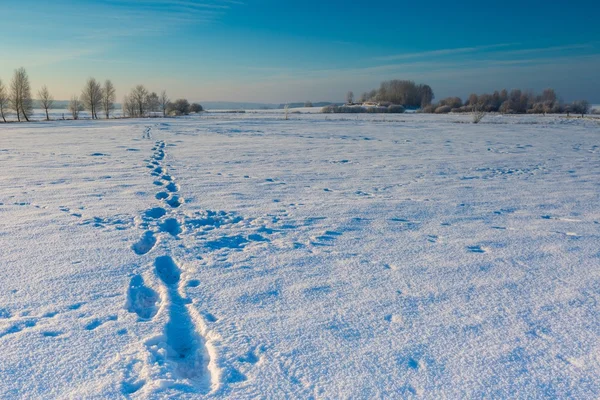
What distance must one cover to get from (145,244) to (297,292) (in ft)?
7.57

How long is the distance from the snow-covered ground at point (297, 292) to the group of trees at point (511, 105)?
58.4 meters

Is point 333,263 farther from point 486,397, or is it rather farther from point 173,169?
point 173,169

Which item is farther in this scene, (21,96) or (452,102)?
(452,102)

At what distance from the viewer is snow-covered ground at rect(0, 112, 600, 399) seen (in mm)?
2576

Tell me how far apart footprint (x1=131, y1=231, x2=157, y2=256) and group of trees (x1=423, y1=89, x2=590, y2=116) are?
6066 centimetres

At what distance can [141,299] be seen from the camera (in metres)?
3.62

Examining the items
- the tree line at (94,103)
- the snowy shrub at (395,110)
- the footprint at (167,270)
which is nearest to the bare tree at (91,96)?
the tree line at (94,103)

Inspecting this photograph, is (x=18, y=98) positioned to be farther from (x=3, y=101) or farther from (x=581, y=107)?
(x=581, y=107)

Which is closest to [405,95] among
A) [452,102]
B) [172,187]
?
[452,102]

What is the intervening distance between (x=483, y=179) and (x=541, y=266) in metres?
5.65

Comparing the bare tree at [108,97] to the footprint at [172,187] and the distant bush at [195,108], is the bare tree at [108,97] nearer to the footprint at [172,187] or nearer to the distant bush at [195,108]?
the distant bush at [195,108]

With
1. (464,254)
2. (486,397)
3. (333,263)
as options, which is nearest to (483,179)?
(464,254)

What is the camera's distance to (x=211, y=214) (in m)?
6.36

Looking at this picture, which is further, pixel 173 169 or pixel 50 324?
pixel 173 169
